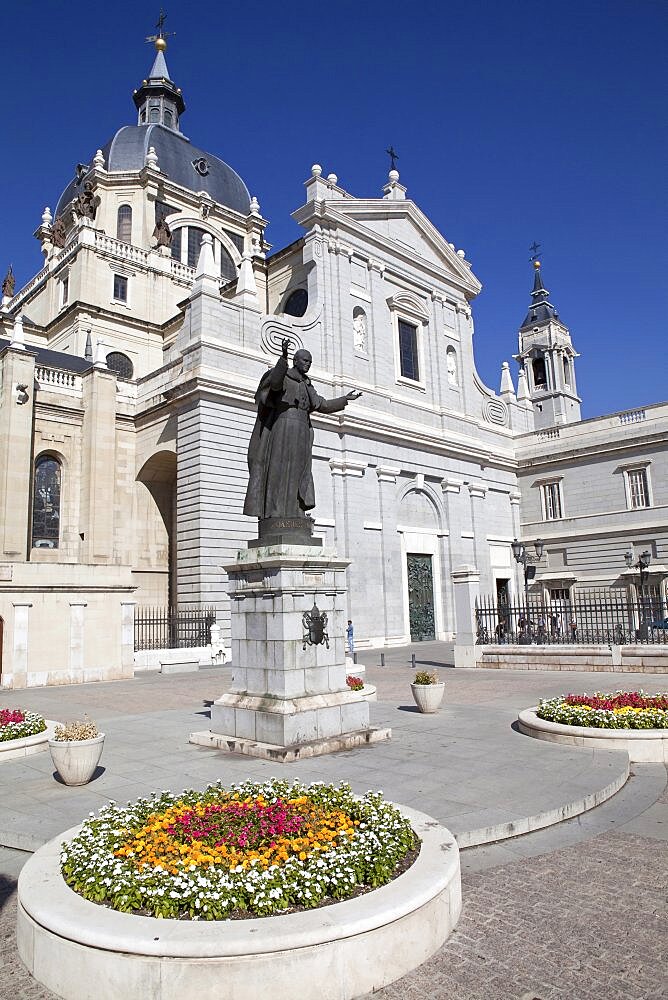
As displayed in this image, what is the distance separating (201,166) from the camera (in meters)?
48.5

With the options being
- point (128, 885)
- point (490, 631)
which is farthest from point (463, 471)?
point (128, 885)

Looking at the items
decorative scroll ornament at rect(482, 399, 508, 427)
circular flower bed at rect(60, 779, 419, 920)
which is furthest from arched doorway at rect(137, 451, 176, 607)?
circular flower bed at rect(60, 779, 419, 920)

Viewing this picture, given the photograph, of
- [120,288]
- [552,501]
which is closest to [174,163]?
[120,288]

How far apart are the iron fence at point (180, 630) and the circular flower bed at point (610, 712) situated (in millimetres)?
15487

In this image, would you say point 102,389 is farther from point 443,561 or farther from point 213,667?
point 443,561

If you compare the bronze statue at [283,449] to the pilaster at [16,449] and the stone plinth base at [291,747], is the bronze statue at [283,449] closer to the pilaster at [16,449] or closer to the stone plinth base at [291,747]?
the stone plinth base at [291,747]

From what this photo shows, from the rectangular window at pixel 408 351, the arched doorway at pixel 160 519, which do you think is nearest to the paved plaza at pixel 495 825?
the arched doorway at pixel 160 519

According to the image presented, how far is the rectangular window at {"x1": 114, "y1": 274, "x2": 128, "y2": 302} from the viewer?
3944 centimetres

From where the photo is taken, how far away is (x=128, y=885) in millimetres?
3895

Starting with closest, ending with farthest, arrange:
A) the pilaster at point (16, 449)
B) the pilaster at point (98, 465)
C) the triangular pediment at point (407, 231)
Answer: the pilaster at point (16, 449) → the pilaster at point (98, 465) → the triangular pediment at point (407, 231)

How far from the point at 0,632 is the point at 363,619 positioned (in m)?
16.1

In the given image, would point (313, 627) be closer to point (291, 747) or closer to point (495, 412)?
point (291, 747)

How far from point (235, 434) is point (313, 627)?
18.7m

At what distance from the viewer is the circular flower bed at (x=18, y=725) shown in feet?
31.2
